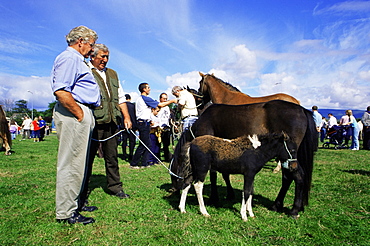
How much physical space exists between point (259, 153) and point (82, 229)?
8.90ft

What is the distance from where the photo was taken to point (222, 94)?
278 inches

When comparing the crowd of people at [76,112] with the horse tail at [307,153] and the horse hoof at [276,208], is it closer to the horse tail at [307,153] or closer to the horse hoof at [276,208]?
the horse hoof at [276,208]

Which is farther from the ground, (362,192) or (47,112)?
(47,112)

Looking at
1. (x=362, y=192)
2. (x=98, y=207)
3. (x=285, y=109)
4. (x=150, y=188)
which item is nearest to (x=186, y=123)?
A: (x=150, y=188)

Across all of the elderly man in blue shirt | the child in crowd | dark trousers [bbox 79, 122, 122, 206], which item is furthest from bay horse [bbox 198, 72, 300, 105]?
the elderly man in blue shirt

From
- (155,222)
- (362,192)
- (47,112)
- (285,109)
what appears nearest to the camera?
(155,222)

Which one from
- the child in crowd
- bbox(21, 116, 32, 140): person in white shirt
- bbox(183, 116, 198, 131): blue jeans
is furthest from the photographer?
bbox(21, 116, 32, 140): person in white shirt

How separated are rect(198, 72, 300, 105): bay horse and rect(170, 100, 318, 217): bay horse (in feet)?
5.43

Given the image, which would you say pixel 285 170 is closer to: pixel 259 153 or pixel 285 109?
pixel 259 153

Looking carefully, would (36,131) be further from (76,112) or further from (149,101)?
(76,112)

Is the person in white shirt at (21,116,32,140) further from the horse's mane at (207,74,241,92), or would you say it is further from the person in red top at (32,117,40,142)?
the horse's mane at (207,74,241,92)

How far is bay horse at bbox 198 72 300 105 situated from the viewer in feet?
22.4

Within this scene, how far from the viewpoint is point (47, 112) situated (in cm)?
7100

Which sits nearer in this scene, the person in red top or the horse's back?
the horse's back
